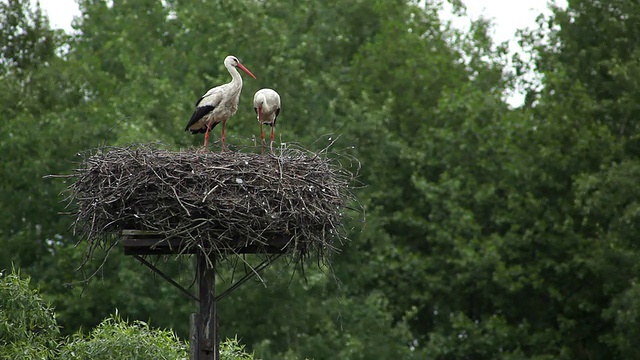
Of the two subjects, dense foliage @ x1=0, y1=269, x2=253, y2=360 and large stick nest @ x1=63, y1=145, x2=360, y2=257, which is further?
dense foliage @ x1=0, y1=269, x2=253, y2=360

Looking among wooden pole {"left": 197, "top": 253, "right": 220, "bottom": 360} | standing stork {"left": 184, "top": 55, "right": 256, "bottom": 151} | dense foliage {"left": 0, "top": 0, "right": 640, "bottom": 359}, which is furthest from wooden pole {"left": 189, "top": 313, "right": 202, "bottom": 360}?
dense foliage {"left": 0, "top": 0, "right": 640, "bottom": 359}

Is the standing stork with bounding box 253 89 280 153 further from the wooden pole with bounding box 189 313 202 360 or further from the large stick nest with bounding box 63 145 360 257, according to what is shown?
the wooden pole with bounding box 189 313 202 360

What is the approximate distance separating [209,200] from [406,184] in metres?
18.4

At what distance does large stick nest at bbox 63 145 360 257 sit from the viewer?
11.6m

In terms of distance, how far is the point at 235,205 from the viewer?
11.7 m

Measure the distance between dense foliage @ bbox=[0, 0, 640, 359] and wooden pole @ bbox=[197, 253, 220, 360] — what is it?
11.9 metres

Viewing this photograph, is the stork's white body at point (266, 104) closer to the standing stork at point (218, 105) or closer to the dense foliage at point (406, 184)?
the standing stork at point (218, 105)

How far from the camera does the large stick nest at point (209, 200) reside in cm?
1165

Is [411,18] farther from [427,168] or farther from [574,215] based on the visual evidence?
[574,215]

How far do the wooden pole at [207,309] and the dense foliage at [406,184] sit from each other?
468 inches

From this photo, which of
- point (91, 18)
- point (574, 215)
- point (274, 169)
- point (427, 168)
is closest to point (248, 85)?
point (427, 168)

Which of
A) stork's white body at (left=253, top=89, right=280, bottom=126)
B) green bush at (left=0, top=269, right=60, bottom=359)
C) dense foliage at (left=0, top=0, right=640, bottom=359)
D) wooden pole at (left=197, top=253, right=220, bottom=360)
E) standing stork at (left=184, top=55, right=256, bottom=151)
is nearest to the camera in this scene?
wooden pole at (left=197, top=253, right=220, bottom=360)

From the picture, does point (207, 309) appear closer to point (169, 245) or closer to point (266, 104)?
point (169, 245)

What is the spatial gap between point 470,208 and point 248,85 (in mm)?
4889
